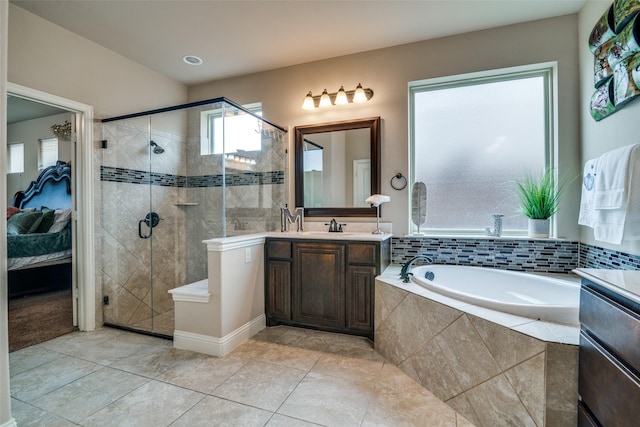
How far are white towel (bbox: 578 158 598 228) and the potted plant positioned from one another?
0.33m

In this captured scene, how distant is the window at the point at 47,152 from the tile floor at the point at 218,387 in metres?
3.24

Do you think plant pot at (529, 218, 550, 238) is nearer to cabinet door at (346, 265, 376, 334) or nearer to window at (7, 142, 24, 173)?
cabinet door at (346, 265, 376, 334)

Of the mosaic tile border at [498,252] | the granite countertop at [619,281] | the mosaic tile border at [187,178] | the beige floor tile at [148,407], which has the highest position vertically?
the mosaic tile border at [187,178]

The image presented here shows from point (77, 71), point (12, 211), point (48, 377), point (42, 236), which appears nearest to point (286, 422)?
point (48, 377)

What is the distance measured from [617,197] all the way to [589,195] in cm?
33

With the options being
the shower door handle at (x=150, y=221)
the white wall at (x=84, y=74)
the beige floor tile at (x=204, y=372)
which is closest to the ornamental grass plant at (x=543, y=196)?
the beige floor tile at (x=204, y=372)

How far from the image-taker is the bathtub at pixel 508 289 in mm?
1450

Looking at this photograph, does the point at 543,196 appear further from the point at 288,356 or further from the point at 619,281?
the point at 288,356

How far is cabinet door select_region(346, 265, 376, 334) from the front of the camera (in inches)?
94.2

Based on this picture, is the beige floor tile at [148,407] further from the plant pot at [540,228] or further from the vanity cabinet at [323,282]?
the plant pot at [540,228]

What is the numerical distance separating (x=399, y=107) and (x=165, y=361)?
295 cm

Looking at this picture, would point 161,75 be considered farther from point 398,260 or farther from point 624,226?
point 624,226

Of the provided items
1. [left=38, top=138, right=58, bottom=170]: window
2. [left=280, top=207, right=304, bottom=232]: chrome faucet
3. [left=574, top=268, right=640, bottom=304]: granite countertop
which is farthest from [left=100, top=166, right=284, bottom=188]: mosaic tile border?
[left=574, top=268, right=640, bottom=304]: granite countertop

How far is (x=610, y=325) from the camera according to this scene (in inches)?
38.5
